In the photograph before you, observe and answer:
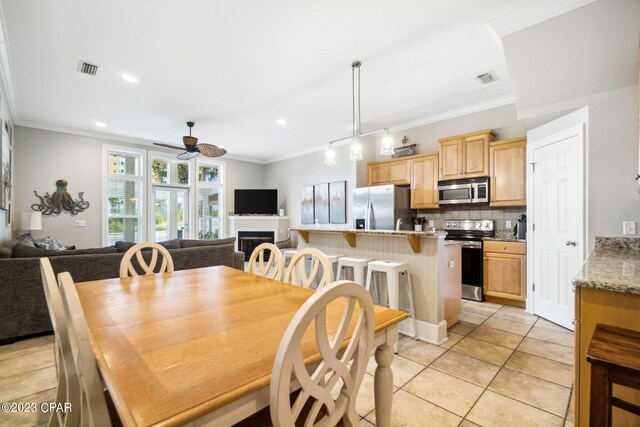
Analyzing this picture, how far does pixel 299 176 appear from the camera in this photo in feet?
23.7

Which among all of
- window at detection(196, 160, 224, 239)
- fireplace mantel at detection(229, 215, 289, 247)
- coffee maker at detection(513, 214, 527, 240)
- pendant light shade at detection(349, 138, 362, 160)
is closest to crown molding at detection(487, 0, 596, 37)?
pendant light shade at detection(349, 138, 362, 160)

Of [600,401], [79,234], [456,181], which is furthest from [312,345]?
[79,234]

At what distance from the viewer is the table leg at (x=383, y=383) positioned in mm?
1188

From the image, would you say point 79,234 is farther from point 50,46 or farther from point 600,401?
point 600,401

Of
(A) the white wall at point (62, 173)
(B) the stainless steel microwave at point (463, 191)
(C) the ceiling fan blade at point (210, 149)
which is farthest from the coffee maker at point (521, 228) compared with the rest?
(A) the white wall at point (62, 173)

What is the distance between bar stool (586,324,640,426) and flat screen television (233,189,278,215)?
687 centimetres

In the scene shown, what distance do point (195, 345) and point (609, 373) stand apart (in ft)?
4.79

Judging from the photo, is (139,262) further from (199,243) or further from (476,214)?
(476,214)

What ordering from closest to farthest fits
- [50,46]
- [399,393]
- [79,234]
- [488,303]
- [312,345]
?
[312,345]
[399,393]
[50,46]
[488,303]
[79,234]

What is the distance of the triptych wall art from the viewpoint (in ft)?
19.8

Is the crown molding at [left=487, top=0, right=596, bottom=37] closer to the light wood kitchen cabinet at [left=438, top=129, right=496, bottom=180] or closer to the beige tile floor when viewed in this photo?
the light wood kitchen cabinet at [left=438, top=129, right=496, bottom=180]

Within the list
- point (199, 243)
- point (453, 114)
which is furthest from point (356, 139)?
point (199, 243)

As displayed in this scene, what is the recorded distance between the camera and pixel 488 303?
3.91 m

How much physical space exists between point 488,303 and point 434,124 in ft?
9.43
